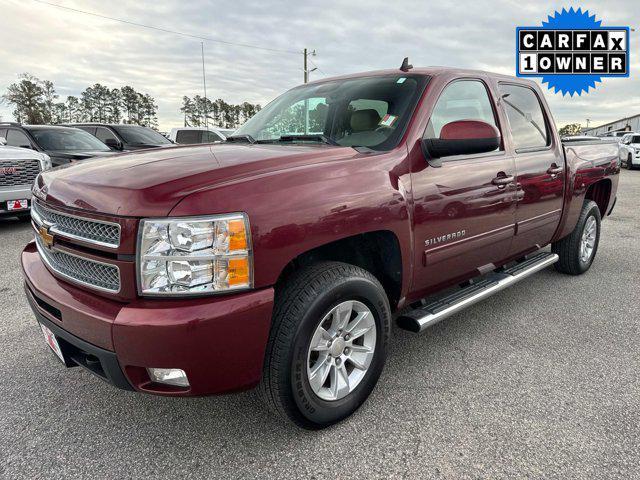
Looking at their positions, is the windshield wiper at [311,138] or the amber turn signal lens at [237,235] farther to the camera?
the windshield wiper at [311,138]

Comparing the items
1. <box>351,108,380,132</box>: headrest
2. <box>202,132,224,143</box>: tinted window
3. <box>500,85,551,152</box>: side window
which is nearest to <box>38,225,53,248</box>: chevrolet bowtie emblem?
<box>351,108,380,132</box>: headrest

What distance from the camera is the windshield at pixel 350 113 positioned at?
8.61ft

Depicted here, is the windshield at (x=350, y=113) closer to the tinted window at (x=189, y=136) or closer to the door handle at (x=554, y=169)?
the door handle at (x=554, y=169)

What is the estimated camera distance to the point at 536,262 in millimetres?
3814

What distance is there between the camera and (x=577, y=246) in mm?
Result: 4500

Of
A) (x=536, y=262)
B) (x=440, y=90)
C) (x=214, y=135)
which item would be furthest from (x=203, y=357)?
(x=214, y=135)

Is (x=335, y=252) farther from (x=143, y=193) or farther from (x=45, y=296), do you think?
(x=45, y=296)

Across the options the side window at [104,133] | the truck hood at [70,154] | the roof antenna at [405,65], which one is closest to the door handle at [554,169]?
the roof antenna at [405,65]

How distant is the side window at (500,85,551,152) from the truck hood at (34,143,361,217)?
172 cm

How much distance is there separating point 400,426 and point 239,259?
122 centimetres

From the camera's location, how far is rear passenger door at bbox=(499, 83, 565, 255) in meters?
3.34

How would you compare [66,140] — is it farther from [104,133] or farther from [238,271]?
[238,271]

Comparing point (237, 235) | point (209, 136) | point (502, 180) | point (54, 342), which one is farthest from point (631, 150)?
point (54, 342)

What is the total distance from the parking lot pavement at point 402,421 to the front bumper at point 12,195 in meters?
4.25
